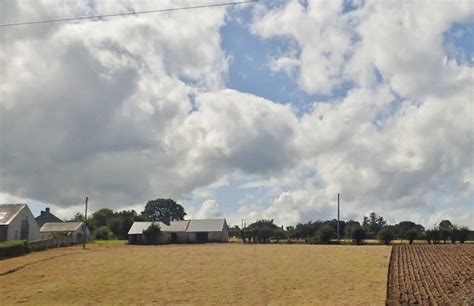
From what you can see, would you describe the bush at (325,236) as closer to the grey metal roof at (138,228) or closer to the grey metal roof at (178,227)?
the grey metal roof at (178,227)

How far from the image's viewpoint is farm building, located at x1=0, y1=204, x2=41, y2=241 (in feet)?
259

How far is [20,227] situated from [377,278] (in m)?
59.1

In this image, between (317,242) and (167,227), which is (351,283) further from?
(167,227)

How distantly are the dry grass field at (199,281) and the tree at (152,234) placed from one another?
53251 millimetres

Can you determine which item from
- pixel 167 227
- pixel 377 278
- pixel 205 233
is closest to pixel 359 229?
pixel 205 233

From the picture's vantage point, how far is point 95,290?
3547 cm

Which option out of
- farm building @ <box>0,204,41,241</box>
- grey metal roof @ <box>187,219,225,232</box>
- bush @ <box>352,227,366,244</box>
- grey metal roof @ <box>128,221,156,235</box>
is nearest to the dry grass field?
farm building @ <box>0,204,41,241</box>

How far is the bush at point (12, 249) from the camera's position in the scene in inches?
2424

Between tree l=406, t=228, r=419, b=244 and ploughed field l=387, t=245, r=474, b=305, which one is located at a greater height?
tree l=406, t=228, r=419, b=244

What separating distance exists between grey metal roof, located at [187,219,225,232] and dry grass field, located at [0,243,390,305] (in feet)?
192

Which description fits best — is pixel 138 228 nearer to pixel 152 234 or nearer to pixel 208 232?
pixel 152 234

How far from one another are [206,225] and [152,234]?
1182cm

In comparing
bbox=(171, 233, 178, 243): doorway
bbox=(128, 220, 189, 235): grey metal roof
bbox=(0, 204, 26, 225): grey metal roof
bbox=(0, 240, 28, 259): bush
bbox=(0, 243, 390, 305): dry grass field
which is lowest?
bbox=(0, 243, 390, 305): dry grass field

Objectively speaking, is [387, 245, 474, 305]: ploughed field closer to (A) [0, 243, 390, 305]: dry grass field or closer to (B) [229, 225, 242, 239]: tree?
(A) [0, 243, 390, 305]: dry grass field
